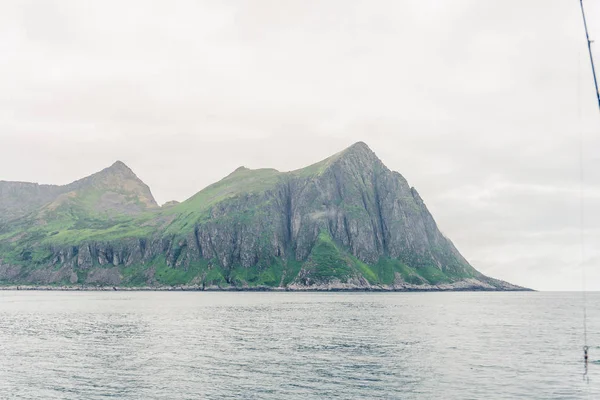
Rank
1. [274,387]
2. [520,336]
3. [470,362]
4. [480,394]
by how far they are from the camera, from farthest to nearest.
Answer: [520,336] < [470,362] < [274,387] < [480,394]

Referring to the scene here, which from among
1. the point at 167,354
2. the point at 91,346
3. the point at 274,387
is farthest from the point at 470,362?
the point at 91,346

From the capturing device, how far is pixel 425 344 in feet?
290

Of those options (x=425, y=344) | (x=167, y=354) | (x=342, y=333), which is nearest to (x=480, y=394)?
(x=425, y=344)

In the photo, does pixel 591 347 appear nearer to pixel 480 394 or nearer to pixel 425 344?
pixel 425 344

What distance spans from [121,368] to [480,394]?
1678 inches

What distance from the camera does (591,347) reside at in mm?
85562

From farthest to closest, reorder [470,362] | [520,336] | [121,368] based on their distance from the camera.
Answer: [520,336] → [470,362] → [121,368]

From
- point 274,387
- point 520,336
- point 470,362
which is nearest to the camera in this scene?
point 274,387

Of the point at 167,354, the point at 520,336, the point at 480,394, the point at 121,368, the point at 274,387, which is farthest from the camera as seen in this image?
the point at 520,336

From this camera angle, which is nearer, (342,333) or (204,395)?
(204,395)

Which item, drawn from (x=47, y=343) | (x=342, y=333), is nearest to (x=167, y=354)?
(x=47, y=343)

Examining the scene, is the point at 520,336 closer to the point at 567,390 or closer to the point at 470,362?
the point at 470,362

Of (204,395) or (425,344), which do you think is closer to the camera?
(204,395)

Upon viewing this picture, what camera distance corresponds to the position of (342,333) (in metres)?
107
